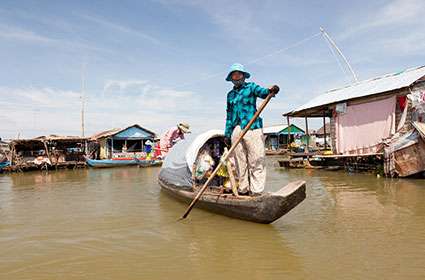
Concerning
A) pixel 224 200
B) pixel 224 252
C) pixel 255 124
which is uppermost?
pixel 255 124

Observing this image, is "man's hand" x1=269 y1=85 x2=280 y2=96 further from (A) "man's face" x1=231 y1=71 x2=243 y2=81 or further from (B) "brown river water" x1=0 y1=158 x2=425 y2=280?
(B) "brown river water" x1=0 y1=158 x2=425 y2=280

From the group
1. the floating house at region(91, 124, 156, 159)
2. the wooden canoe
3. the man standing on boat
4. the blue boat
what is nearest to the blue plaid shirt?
the man standing on boat

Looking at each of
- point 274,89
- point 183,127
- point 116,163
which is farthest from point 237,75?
→ point 116,163

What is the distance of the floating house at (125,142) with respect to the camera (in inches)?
935

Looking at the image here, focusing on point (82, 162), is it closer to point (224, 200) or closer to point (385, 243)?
point (224, 200)

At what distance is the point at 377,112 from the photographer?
36.4ft

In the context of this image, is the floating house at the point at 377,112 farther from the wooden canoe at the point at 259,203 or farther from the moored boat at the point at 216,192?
the wooden canoe at the point at 259,203

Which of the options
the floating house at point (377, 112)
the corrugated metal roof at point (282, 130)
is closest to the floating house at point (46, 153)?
the floating house at point (377, 112)

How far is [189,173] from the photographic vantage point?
6.16m

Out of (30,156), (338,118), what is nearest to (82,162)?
(30,156)

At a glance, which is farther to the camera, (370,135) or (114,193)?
(370,135)

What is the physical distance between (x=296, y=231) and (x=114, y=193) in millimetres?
5349

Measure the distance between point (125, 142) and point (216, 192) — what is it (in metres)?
20.3

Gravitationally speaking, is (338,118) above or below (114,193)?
above
